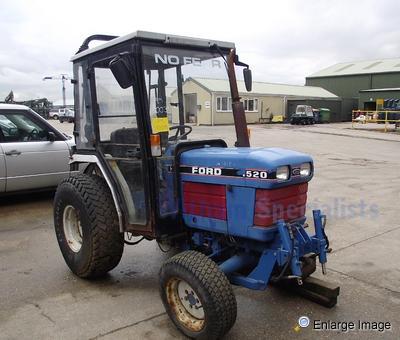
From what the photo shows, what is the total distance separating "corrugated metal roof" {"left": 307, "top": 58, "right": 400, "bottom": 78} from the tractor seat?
48605mm

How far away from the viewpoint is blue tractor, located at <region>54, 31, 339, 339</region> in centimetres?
325

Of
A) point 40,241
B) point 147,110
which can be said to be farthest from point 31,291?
point 147,110

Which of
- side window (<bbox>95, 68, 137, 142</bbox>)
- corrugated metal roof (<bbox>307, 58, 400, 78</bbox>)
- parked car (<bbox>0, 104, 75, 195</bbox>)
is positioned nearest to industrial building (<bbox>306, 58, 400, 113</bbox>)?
corrugated metal roof (<bbox>307, 58, 400, 78</bbox>)

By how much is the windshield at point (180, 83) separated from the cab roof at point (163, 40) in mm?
70

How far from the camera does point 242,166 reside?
3320 mm

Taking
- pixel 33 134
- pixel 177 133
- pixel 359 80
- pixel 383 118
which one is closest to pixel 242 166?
pixel 177 133

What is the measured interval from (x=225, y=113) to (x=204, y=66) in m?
0.57

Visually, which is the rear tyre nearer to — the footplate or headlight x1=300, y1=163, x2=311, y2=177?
the footplate

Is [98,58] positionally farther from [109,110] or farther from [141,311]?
[141,311]

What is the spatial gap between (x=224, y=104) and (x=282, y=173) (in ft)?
4.35

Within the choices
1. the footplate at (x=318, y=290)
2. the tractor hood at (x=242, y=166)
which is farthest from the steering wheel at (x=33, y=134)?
the footplate at (x=318, y=290)

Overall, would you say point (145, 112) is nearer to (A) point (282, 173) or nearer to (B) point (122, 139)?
(B) point (122, 139)

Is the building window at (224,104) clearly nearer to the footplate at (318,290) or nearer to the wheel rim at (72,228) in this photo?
the footplate at (318,290)

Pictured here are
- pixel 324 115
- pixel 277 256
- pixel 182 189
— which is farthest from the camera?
pixel 324 115
